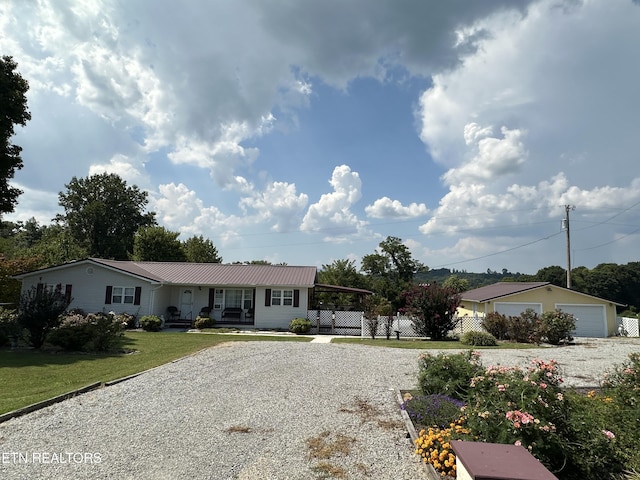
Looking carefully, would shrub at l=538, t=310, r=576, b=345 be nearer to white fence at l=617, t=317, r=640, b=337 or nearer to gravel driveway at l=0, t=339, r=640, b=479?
gravel driveway at l=0, t=339, r=640, b=479

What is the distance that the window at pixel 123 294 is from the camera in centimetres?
2262

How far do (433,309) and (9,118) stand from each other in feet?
70.4

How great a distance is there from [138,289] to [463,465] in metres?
23.0

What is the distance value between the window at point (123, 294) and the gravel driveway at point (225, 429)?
1464 centimetres

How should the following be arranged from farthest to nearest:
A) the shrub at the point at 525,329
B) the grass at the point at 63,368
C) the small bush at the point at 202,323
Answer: the small bush at the point at 202,323, the shrub at the point at 525,329, the grass at the point at 63,368

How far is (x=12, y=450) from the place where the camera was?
492 centimetres

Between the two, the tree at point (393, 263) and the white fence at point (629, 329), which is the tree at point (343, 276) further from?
the white fence at point (629, 329)

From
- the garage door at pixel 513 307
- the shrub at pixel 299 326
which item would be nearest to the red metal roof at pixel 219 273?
the shrub at pixel 299 326

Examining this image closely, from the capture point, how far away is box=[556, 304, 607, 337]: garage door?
25.0 m

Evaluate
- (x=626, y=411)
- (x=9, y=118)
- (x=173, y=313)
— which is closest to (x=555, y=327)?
(x=626, y=411)

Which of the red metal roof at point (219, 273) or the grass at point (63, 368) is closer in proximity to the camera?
the grass at point (63, 368)

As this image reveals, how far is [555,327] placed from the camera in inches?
747

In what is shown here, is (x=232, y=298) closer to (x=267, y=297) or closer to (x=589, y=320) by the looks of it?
(x=267, y=297)

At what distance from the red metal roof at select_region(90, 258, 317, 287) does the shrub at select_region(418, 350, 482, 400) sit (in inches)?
632
